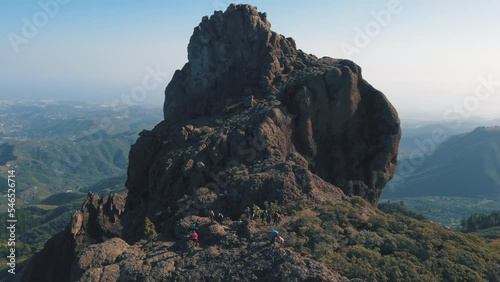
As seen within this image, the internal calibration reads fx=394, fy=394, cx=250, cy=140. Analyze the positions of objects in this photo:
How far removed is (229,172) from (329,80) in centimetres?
1960

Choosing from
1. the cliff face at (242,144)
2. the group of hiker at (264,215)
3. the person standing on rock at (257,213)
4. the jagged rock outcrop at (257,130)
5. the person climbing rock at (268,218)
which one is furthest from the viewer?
the jagged rock outcrop at (257,130)

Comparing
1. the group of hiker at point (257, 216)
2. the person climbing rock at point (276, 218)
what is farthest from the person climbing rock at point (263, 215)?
the person climbing rock at point (276, 218)

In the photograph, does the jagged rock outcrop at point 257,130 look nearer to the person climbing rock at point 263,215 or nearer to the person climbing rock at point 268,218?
the person climbing rock at point 263,215

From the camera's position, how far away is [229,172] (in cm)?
3928

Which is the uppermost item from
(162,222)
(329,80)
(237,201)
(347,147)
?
(329,80)

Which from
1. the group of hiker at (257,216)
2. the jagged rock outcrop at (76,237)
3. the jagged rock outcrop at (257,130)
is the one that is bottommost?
the jagged rock outcrop at (76,237)

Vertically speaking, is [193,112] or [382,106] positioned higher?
[382,106]

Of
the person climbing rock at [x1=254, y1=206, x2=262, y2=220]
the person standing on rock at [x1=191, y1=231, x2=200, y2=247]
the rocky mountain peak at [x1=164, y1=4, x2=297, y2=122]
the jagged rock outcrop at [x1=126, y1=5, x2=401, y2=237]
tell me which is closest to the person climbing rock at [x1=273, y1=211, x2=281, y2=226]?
the person climbing rock at [x1=254, y1=206, x2=262, y2=220]

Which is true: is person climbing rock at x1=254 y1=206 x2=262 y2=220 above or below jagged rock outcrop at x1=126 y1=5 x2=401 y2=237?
below

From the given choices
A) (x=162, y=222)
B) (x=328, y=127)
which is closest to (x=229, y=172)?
(x=162, y=222)

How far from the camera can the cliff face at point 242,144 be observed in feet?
116

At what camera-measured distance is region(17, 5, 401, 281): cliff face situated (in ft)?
116

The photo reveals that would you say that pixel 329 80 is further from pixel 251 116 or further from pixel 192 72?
pixel 192 72

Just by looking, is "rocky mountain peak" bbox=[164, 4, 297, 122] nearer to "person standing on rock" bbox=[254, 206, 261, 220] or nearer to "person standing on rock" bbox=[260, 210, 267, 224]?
"person standing on rock" bbox=[254, 206, 261, 220]
